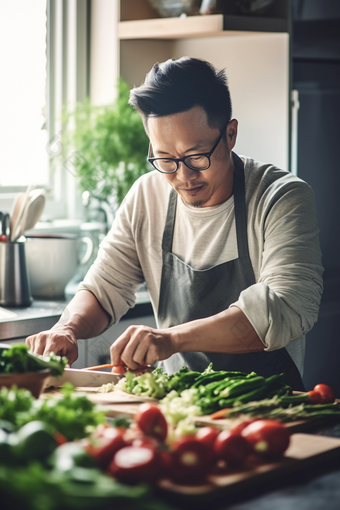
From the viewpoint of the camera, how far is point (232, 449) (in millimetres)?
1024

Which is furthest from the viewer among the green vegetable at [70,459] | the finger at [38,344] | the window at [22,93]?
the window at [22,93]

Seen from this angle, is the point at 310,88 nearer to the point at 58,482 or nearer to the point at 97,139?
the point at 97,139

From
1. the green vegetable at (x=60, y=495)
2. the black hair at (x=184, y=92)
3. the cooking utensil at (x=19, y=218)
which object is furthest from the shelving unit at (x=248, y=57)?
the green vegetable at (x=60, y=495)

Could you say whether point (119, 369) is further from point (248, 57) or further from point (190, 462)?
point (248, 57)

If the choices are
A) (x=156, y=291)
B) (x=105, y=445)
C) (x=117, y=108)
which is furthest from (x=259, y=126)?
(x=105, y=445)

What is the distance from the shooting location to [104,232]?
2914mm

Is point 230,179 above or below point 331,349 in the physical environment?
above

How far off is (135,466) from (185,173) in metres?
1.07

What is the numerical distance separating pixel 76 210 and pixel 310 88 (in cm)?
117

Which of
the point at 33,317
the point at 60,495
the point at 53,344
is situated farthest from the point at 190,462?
the point at 33,317

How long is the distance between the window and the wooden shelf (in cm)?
46

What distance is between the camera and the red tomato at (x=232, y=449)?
1024 mm

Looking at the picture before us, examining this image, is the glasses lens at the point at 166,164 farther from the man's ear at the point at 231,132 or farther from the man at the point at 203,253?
the man's ear at the point at 231,132

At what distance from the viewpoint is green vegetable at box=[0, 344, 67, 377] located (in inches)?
52.9
